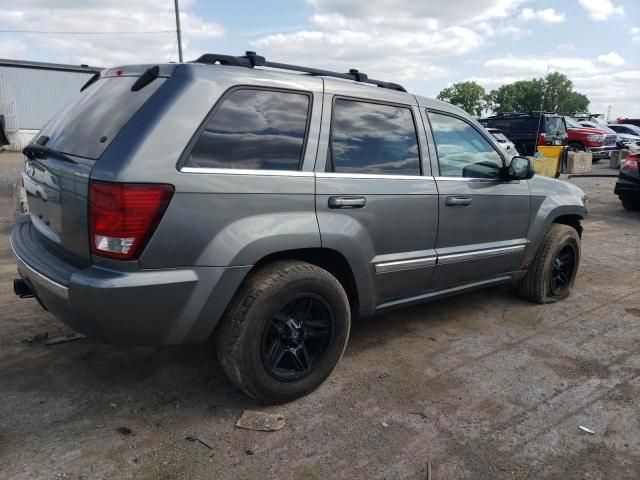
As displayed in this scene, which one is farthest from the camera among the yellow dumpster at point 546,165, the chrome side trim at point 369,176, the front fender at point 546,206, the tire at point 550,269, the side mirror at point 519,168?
the yellow dumpster at point 546,165

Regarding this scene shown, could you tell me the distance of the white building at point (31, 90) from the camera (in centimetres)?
2409

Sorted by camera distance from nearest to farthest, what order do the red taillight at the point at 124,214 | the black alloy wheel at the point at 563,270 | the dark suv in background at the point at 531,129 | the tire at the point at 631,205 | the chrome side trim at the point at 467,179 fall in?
the red taillight at the point at 124,214
the chrome side trim at the point at 467,179
the black alloy wheel at the point at 563,270
the tire at the point at 631,205
the dark suv in background at the point at 531,129

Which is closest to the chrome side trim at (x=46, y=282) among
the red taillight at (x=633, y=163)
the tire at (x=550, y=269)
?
the tire at (x=550, y=269)

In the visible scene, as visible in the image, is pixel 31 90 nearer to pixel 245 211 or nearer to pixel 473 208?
pixel 473 208

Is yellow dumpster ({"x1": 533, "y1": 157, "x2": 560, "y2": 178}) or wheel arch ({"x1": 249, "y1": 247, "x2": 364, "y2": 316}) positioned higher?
yellow dumpster ({"x1": 533, "y1": 157, "x2": 560, "y2": 178})

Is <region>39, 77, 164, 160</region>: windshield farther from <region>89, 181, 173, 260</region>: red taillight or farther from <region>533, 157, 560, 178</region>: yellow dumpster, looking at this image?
<region>533, 157, 560, 178</region>: yellow dumpster

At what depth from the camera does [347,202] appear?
9.91 ft

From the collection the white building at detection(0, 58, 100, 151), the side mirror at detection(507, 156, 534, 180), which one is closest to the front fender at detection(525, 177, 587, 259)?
the side mirror at detection(507, 156, 534, 180)

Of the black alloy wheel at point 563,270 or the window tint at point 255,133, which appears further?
the black alloy wheel at point 563,270

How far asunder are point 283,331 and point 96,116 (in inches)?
61.4

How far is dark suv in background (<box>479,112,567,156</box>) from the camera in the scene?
16547mm

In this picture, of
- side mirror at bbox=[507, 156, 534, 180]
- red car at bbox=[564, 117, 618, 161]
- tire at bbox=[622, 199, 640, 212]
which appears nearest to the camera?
side mirror at bbox=[507, 156, 534, 180]

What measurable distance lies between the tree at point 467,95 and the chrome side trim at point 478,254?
84.6 metres

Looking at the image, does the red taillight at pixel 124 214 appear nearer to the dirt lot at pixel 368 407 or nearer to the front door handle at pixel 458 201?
the dirt lot at pixel 368 407
